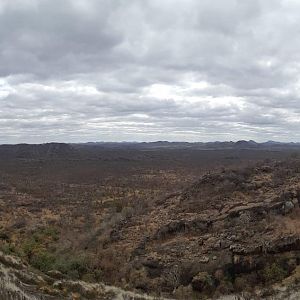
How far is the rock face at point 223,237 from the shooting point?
2069 centimetres

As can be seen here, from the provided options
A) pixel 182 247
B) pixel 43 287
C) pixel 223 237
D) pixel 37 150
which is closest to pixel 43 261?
pixel 43 287

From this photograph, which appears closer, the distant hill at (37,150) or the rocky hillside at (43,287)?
the rocky hillside at (43,287)

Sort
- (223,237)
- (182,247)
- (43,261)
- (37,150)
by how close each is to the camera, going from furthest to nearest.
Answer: (37,150) < (182,247) < (223,237) < (43,261)

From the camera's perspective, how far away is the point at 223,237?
950 inches

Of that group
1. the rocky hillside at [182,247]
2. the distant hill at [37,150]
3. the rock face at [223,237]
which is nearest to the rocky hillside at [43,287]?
the rocky hillside at [182,247]

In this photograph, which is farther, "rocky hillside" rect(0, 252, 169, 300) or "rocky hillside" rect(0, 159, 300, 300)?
"rocky hillside" rect(0, 159, 300, 300)

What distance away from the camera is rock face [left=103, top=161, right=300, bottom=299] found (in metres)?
20.7

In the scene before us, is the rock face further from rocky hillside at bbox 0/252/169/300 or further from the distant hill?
the distant hill

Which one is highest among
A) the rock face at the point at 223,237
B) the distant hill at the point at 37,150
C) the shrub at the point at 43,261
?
the distant hill at the point at 37,150

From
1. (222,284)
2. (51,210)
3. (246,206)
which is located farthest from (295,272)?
(51,210)

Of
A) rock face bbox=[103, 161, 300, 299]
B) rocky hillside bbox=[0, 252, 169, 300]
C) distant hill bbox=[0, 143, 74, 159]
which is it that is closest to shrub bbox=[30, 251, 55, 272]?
rocky hillside bbox=[0, 252, 169, 300]

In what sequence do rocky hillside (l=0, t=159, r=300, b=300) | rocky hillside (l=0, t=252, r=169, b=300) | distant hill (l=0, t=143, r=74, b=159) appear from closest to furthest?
rocky hillside (l=0, t=252, r=169, b=300)
rocky hillside (l=0, t=159, r=300, b=300)
distant hill (l=0, t=143, r=74, b=159)

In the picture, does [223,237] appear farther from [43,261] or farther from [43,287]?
[43,287]

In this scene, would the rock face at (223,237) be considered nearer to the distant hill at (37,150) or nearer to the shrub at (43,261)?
the shrub at (43,261)
